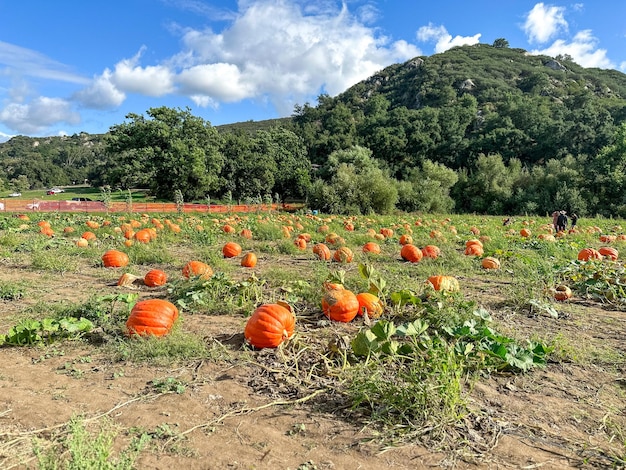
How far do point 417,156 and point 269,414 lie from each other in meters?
57.2

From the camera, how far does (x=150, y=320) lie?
12.7 feet

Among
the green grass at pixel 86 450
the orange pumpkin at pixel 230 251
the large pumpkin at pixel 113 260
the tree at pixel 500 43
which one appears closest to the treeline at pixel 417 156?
the orange pumpkin at pixel 230 251

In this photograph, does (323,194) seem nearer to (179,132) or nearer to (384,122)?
(179,132)

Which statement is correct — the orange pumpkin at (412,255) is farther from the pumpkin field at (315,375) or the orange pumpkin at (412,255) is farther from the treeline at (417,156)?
the treeline at (417,156)

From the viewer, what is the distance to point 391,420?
2535 mm

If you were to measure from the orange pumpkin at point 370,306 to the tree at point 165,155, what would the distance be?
38.0 m

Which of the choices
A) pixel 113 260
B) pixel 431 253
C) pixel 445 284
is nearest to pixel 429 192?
pixel 431 253

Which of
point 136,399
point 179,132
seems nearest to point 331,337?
point 136,399

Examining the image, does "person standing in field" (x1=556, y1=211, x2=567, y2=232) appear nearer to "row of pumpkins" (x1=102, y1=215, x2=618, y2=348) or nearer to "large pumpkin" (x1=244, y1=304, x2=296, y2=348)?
"row of pumpkins" (x1=102, y1=215, x2=618, y2=348)

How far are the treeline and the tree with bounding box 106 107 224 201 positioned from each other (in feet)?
0.37

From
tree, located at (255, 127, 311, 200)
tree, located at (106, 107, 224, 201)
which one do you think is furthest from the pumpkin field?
tree, located at (255, 127, 311, 200)

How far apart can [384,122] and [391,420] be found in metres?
63.7

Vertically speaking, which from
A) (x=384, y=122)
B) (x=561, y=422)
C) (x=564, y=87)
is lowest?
(x=561, y=422)

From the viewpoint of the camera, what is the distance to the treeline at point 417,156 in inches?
1355
